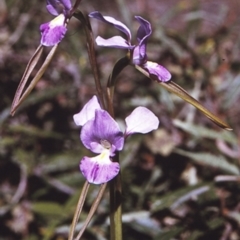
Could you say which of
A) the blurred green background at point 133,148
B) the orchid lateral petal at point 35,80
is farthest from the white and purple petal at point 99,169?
the blurred green background at point 133,148

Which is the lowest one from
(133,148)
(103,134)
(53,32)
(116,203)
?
(133,148)

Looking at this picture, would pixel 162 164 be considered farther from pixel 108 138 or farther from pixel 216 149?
pixel 108 138

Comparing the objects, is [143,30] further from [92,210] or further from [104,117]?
[92,210]

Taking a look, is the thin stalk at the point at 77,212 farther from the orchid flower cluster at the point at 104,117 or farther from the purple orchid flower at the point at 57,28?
the purple orchid flower at the point at 57,28

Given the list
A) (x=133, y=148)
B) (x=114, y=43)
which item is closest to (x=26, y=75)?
(x=114, y=43)

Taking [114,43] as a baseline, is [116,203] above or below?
below

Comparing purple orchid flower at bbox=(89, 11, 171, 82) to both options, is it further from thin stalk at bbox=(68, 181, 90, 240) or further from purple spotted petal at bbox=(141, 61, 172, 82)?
thin stalk at bbox=(68, 181, 90, 240)

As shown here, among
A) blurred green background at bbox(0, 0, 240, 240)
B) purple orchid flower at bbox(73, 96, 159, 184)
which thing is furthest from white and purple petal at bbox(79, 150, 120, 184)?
blurred green background at bbox(0, 0, 240, 240)
